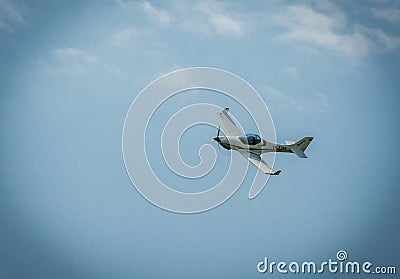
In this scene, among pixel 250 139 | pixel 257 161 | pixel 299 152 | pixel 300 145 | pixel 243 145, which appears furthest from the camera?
pixel 300 145

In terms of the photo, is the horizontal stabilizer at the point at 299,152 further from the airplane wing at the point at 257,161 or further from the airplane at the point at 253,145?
the airplane wing at the point at 257,161

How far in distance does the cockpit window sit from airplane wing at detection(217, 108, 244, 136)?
1.86 m

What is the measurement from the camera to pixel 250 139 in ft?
197

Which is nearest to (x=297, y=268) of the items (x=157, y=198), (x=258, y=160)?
(x=258, y=160)

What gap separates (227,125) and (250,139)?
3.78 meters

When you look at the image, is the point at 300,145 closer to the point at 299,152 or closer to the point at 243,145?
the point at 299,152

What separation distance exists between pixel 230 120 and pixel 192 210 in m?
13.5

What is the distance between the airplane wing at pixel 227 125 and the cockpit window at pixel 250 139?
1865 mm

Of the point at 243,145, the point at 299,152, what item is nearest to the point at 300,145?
the point at 299,152

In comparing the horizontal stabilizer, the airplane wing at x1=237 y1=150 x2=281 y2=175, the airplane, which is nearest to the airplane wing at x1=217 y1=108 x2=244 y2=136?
the airplane

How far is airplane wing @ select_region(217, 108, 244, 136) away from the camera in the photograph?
6209 centimetres

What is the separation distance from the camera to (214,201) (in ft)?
177

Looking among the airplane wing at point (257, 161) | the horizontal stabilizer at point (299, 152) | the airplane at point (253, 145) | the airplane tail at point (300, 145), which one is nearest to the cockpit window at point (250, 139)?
the airplane at point (253, 145)

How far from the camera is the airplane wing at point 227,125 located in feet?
204
